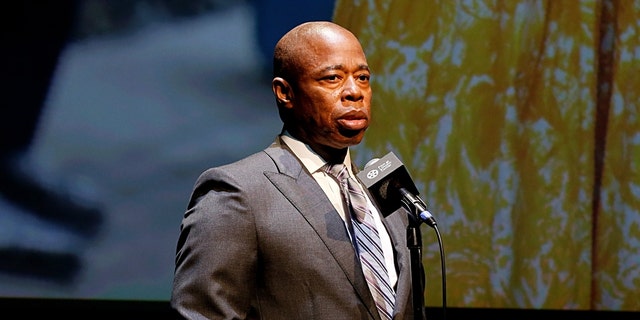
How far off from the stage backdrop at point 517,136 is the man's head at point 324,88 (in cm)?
140

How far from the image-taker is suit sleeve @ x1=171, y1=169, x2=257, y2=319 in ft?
5.92

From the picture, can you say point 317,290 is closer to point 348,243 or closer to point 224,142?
point 348,243

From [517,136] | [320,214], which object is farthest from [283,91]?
[517,136]

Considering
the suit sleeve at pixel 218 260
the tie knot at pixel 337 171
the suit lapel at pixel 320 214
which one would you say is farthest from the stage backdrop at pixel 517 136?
the suit sleeve at pixel 218 260

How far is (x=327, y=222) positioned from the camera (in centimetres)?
192

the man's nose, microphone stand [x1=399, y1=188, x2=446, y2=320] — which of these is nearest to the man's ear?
the man's nose

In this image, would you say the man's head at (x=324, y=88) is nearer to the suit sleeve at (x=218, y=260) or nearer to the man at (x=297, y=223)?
the man at (x=297, y=223)

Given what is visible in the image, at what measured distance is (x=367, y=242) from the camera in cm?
199

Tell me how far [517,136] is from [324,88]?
1.62m

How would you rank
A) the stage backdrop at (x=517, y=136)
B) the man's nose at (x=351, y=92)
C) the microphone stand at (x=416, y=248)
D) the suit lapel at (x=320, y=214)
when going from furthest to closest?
the stage backdrop at (x=517, y=136) < the man's nose at (x=351, y=92) < the suit lapel at (x=320, y=214) < the microphone stand at (x=416, y=248)

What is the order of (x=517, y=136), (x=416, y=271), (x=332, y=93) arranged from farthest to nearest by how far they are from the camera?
(x=517, y=136), (x=332, y=93), (x=416, y=271)

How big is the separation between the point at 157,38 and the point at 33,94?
0.48 meters

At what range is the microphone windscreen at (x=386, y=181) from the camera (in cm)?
179

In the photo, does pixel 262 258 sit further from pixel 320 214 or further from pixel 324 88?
pixel 324 88
